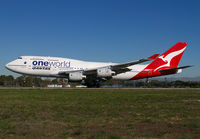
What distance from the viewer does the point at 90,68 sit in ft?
131

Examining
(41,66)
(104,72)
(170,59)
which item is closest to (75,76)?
(104,72)

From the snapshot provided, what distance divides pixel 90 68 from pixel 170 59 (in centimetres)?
1513

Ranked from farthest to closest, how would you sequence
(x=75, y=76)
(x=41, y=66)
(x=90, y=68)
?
1. (x=90, y=68)
2. (x=41, y=66)
3. (x=75, y=76)

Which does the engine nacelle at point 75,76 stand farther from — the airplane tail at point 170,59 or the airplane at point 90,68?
the airplane tail at point 170,59

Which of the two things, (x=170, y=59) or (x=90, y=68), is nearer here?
(x=90, y=68)

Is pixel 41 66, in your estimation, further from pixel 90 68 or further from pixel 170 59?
pixel 170 59

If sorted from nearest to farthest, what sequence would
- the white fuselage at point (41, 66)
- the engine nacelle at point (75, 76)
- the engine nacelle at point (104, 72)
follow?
the engine nacelle at point (75, 76) → the white fuselage at point (41, 66) → the engine nacelle at point (104, 72)

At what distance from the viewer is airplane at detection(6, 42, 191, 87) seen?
1435 inches

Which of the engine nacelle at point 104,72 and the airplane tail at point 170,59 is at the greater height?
the airplane tail at point 170,59

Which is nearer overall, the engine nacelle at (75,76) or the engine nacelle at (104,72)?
the engine nacelle at (75,76)

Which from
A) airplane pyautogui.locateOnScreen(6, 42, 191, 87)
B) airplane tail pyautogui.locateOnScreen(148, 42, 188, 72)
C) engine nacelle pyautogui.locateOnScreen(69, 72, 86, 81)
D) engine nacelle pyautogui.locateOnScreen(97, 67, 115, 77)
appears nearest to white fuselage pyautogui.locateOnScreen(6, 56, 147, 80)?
airplane pyautogui.locateOnScreen(6, 42, 191, 87)

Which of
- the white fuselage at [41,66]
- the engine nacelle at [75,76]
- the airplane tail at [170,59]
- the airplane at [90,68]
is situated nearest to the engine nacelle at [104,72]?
the airplane at [90,68]

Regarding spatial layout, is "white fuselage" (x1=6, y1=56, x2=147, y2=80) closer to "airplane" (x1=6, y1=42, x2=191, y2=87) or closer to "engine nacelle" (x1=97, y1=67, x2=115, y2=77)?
"airplane" (x1=6, y1=42, x2=191, y2=87)

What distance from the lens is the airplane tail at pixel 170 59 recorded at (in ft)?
139
